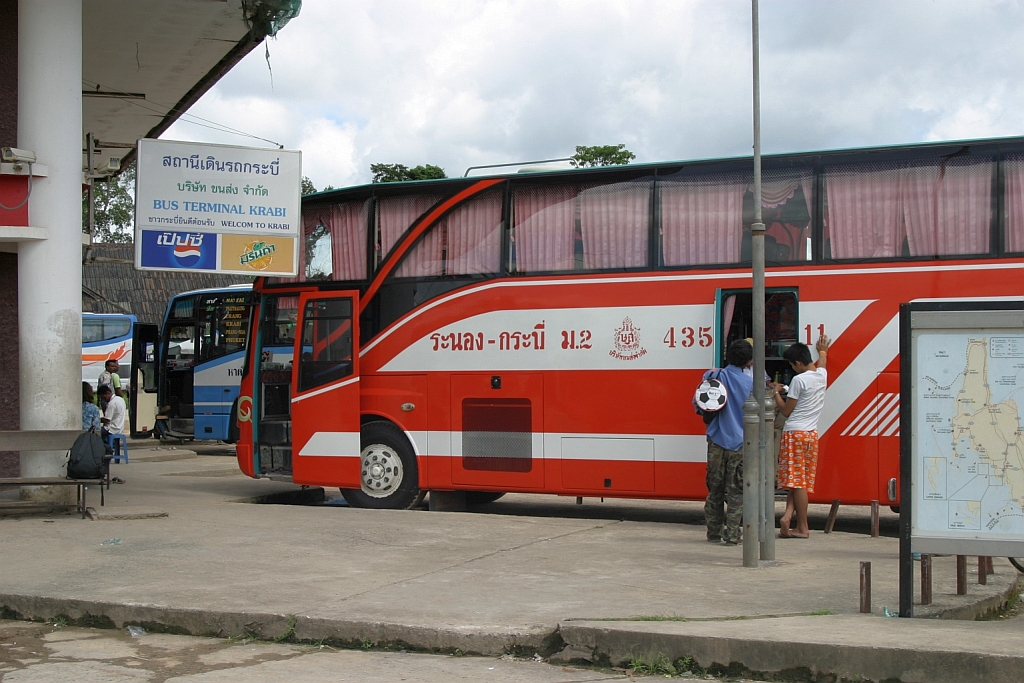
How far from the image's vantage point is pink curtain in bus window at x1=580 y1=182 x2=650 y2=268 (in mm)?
11250

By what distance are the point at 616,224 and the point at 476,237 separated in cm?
166

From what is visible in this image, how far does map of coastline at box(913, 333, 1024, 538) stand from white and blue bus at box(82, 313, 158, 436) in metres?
22.8

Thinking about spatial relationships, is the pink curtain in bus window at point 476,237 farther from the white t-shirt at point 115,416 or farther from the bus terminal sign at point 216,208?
the white t-shirt at point 115,416

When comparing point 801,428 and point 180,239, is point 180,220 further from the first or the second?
point 801,428

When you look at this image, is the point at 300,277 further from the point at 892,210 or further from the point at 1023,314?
the point at 1023,314

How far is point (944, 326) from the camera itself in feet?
20.5

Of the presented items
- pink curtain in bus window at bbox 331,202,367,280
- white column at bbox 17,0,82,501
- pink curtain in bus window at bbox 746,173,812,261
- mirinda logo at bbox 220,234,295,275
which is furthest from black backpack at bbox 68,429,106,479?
pink curtain in bus window at bbox 746,173,812,261

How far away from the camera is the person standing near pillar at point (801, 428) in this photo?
9.83 m

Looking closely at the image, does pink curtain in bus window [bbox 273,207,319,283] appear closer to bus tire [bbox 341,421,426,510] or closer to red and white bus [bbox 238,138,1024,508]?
red and white bus [bbox 238,138,1024,508]

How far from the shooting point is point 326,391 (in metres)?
12.6

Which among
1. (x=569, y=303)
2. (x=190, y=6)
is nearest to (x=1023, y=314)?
(x=569, y=303)

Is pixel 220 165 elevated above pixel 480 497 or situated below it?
above

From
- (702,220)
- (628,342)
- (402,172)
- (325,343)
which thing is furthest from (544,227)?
(402,172)

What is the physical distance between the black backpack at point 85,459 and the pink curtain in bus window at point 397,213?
12.5 ft
